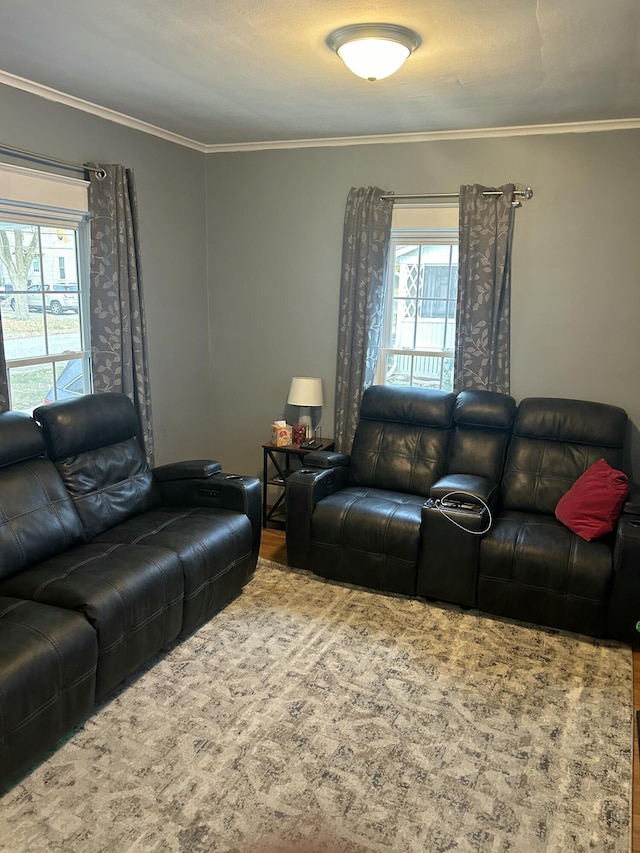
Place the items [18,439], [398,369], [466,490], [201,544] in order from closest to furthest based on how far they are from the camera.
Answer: [18,439]
[201,544]
[466,490]
[398,369]

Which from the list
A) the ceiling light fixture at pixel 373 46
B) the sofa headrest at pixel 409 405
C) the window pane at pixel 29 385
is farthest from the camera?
the sofa headrest at pixel 409 405

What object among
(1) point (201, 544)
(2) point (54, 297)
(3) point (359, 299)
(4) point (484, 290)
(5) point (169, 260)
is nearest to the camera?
(1) point (201, 544)

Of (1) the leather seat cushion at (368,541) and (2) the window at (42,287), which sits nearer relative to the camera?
(2) the window at (42,287)

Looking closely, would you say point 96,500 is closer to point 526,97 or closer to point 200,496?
point 200,496

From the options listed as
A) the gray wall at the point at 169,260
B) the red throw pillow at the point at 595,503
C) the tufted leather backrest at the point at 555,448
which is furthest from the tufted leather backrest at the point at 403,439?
the gray wall at the point at 169,260

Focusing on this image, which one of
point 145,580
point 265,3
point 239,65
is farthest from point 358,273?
point 145,580

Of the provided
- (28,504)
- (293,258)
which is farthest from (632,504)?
(28,504)

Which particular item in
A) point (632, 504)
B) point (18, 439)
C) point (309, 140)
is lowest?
point (632, 504)

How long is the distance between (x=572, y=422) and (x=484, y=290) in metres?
0.98

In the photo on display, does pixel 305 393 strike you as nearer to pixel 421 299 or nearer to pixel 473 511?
pixel 421 299

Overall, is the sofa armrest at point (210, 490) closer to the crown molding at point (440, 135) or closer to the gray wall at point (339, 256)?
the gray wall at point (339, 256)

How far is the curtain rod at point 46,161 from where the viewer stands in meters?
3.23

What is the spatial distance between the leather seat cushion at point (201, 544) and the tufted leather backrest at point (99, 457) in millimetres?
94

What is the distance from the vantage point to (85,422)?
3334 mm
